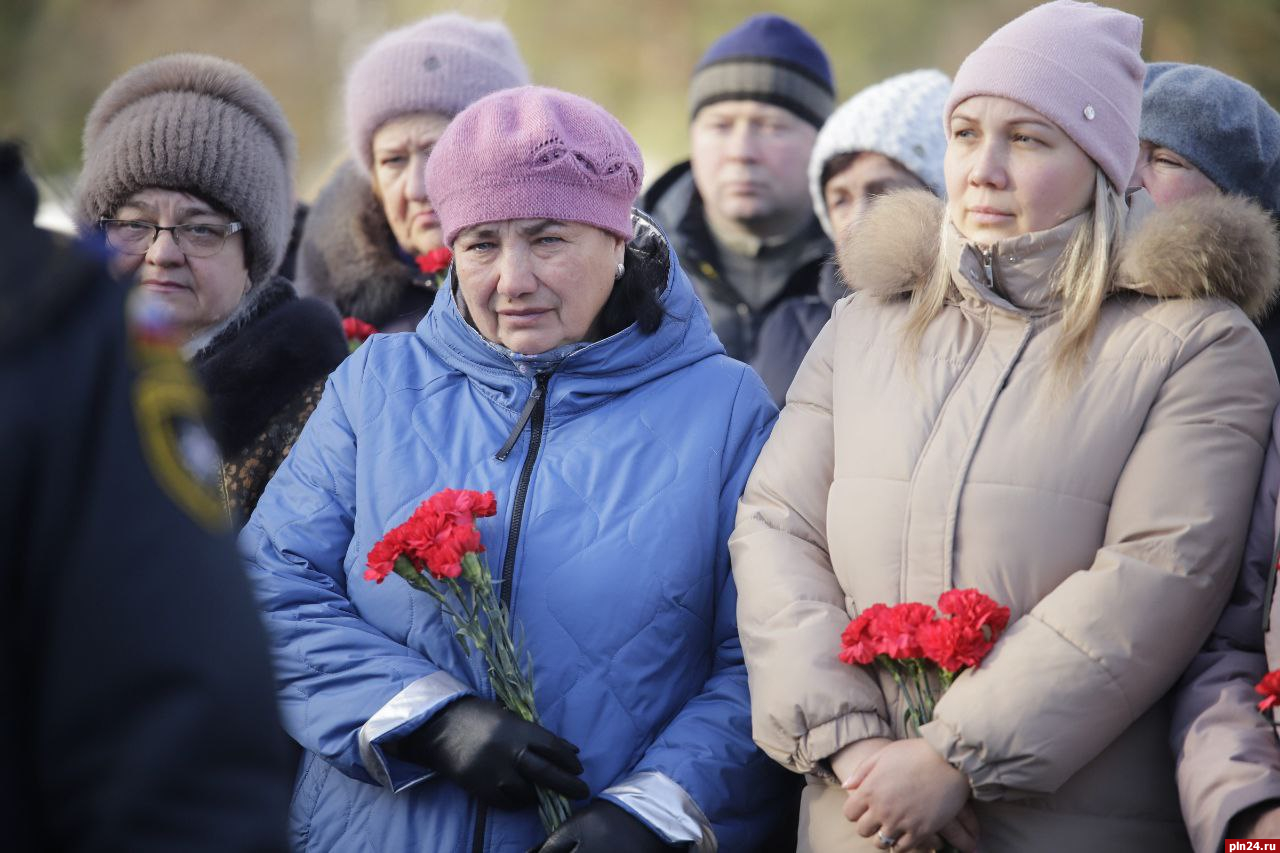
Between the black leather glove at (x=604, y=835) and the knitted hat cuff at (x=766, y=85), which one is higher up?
the knitted hat cuff at (x=766, y=85)

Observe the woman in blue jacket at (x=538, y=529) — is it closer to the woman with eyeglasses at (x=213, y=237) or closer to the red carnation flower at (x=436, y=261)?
the woman with eyeglasses at (x=213, y=237)

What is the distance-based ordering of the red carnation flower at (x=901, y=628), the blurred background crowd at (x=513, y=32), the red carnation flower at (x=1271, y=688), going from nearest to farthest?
the red carnation flower at (x=1271, y=688) < the red carnation flower at (x=901, y=628) < the blurred background crowd at (x=513, y=32)

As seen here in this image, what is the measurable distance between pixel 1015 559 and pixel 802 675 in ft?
1.40

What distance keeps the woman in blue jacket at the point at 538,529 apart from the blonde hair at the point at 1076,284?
0.44 m

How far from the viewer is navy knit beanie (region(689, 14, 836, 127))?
5.15 metres

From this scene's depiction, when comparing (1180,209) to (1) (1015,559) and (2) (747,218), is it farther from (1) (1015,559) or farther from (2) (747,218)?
(2) (747,218)

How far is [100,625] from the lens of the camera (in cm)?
116

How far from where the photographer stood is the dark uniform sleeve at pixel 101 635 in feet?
3.77

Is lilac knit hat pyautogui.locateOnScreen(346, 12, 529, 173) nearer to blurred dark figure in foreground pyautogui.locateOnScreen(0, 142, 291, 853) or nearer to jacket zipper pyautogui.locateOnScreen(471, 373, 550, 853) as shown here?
jacket zipper pyautogui.locateOnScreen(471, 373, 550, 853)

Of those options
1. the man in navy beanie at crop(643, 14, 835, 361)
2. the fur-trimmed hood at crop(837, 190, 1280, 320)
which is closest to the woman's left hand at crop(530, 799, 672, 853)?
the fur-trimmed hood at crop(837, 190, 1280, 320)

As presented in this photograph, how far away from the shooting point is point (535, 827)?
264 centimetres

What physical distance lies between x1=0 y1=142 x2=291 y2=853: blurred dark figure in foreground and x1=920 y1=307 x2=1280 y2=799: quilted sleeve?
1.45m

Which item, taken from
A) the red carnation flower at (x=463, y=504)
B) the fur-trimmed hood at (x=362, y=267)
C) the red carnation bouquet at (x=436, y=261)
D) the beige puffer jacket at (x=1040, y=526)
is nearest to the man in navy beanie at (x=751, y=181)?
the fur-trimmed hood at (x=362, y=267)

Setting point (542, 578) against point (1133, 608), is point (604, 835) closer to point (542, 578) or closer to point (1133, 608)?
point (542, 578)
